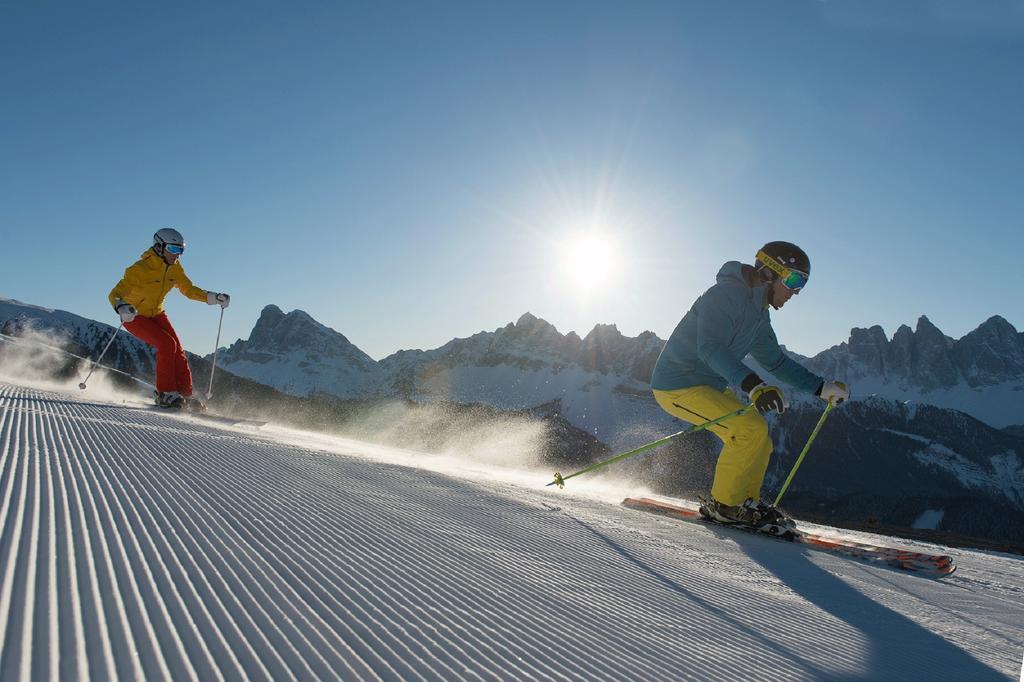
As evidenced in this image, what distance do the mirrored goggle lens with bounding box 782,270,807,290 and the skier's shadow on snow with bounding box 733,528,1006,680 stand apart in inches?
107

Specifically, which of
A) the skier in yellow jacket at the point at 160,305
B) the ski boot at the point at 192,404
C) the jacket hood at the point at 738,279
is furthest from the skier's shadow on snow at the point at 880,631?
the skier in yellow jacket at the point at 160,305

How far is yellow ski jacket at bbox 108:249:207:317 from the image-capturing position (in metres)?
8.44

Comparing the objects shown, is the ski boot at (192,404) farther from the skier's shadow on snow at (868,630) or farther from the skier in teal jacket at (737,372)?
the skier's shadow on snow at (868,630)

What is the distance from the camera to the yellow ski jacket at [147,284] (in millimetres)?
8438

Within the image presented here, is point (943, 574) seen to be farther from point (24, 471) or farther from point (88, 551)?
point (24, 471)

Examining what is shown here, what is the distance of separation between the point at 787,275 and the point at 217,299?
7.98 metres

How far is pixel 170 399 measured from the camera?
8.41 metres

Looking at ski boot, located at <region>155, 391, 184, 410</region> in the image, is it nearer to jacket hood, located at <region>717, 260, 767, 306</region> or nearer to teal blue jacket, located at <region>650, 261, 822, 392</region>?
teal blue jacket, located at <region>650, 261, 822, 392</region>

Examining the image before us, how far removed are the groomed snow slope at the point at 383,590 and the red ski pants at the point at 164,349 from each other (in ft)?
14.5

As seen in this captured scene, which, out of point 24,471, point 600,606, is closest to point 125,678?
point 600,606

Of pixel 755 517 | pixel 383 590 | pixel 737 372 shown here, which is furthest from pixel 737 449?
pixel 383 590

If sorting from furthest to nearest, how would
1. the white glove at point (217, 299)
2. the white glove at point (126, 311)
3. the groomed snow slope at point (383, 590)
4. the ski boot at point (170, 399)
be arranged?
the white glove at point (217, 299)
the ski boot at point (170, 399)
the white glove at point (126, 311)
the groomed snow slope at point (383, 590)

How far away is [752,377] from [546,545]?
118 inches

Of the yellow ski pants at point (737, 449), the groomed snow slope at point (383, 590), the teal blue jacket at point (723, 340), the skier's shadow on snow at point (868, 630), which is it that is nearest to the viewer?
the groomed snow slope at point (383, 590)
